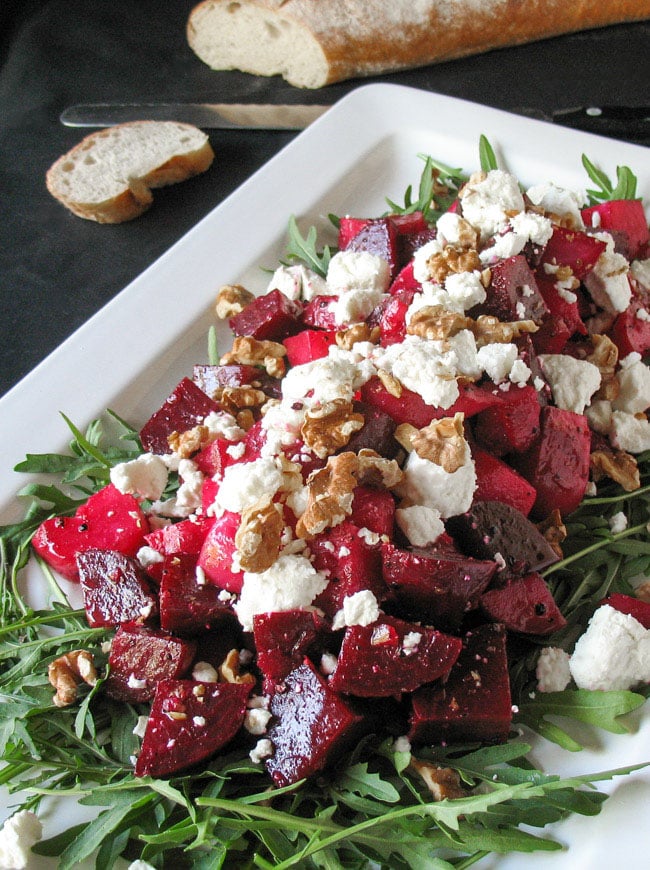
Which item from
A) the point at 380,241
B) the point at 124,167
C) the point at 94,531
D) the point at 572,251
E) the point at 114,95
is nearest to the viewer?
the point at 94,531

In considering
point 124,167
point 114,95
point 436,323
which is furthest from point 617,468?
point 114,95

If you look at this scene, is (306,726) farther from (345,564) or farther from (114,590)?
(114,590)

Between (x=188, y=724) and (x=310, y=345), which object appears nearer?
(x=188, y=724)

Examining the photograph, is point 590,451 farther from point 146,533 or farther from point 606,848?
Result: point 146,533

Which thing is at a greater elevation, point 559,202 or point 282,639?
point 559,202

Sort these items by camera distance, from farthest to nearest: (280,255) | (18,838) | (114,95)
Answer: (114,95) → (280,255) → (18,838)

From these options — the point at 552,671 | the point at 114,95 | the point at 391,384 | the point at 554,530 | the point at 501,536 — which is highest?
the point at 114,95

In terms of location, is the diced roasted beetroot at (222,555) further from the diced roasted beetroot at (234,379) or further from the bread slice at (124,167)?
the bread slice at (124,167)
